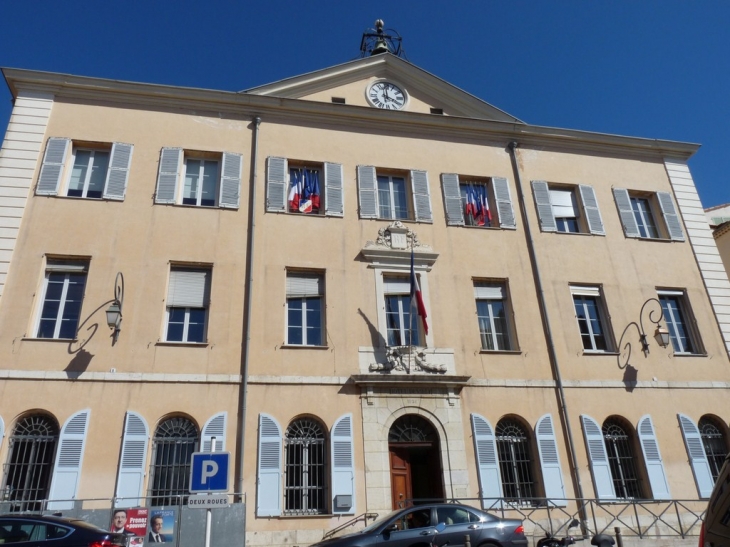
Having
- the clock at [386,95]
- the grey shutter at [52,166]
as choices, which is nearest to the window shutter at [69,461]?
the grey shutter at [52,166]

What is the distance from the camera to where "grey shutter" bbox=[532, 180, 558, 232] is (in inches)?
625

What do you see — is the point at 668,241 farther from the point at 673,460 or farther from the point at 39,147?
the point at 39,147

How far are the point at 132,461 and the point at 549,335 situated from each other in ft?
31.3

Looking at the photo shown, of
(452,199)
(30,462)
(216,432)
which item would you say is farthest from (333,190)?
(30,462)

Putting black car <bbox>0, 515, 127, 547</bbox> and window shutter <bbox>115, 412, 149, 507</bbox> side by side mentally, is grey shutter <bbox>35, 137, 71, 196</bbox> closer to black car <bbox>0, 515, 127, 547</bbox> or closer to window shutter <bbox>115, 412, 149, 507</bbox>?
window shutter <bbox>115, 412, 149, 507</bbox>

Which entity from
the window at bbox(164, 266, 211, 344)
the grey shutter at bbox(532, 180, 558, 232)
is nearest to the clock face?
the grey shutter at bbox(532, 180, 558, 232)

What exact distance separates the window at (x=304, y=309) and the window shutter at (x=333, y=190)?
5.85 ft

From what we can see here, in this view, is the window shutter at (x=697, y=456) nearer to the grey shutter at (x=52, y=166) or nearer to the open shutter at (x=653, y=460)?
the open shutter at (x=653, y=460)

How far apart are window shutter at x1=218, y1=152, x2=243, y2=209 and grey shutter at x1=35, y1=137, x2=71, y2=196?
11.8 ft

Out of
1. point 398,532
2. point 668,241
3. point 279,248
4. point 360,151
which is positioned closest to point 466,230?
point 360,151

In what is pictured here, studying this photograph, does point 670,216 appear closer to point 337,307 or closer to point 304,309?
point 337,307

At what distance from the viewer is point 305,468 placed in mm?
12031

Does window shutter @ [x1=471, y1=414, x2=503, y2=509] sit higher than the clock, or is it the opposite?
the clock

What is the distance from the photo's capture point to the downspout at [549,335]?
42.6 feet
